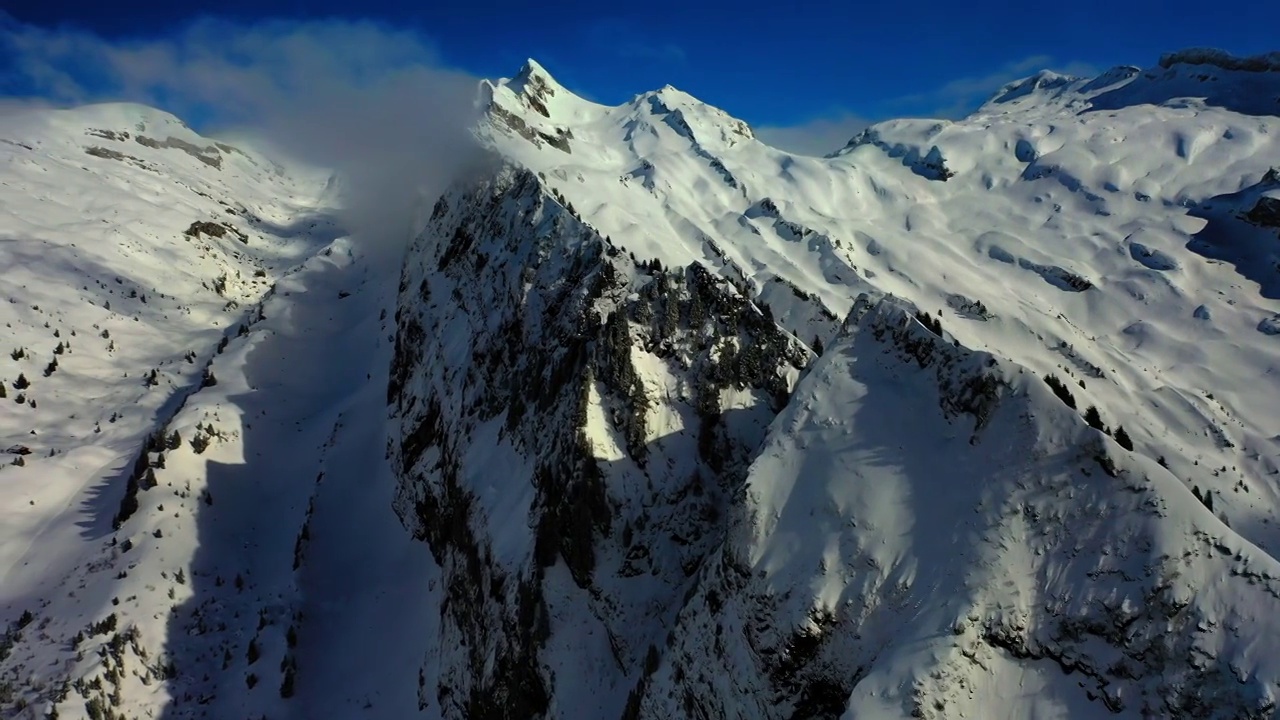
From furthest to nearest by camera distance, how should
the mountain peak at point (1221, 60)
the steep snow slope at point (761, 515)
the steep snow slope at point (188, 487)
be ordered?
the mountain peak at point (1221, 60) < the steep snow slope at point (188, 487) < the steep snow slope at point (761, 515)

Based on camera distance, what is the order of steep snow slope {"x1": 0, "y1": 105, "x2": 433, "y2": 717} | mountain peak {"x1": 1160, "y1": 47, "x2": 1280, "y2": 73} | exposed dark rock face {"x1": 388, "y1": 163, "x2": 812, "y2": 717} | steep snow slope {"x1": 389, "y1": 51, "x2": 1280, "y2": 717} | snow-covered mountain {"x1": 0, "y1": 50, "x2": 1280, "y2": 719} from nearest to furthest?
steep snow slope {"x1": 389, "y1": 51, "x2": 1280, "y2": 717} → snow-covered mountain {"x1": 0, "y1": 50, "x2": 1280, "y2": 719} → exposed dark rock face {"x1": 388, "y1": 163, "x2": 812, "y2": 717} → steep snow slope {"x1": 0, "y1": 105, "x2": 433, "y2": 717} → mountain peak {"x1": 1160, "y1": 47, "x2": 1280, "y2": 73}

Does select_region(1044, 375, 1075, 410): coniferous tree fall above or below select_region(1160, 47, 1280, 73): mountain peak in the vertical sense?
below

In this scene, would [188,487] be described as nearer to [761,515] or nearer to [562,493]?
[562,493]

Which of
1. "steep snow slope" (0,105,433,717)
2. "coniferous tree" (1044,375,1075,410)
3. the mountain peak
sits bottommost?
"steep snow slope" (0,105,433,717)

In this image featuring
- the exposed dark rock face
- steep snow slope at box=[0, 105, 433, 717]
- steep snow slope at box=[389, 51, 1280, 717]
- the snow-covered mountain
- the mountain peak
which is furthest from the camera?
the mountain peak

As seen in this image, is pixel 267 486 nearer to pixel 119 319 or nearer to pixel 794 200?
pixel 119 319

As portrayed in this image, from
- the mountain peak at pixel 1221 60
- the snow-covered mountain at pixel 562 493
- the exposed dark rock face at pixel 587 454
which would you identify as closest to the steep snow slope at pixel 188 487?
the snow-covered mountain at pixel 562 493

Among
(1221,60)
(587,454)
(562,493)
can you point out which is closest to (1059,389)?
(587,454)

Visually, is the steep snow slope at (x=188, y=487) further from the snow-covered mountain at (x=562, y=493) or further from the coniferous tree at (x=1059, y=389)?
the coniferous tree at (x=1059, y=389)

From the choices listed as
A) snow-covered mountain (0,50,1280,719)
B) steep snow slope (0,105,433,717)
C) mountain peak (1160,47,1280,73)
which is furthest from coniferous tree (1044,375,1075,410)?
mountain peak (1160,47,1280,73)

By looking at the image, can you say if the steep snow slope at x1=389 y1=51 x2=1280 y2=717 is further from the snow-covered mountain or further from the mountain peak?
the mountain peak
